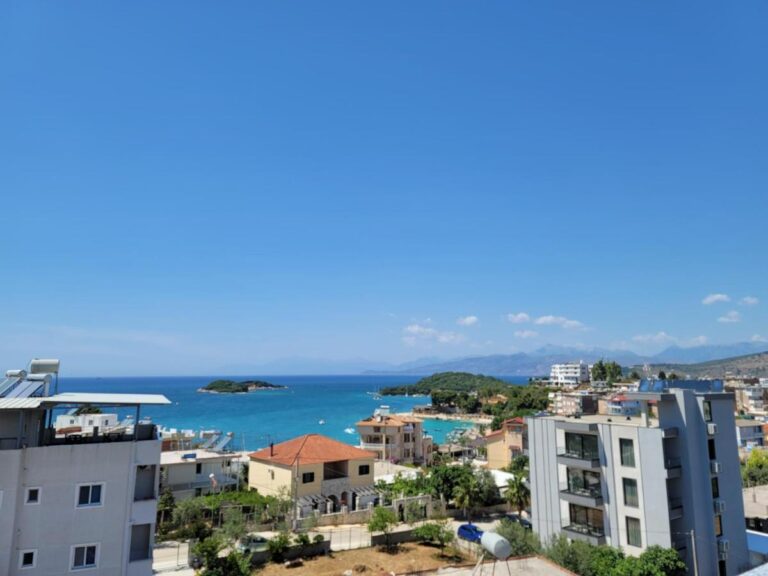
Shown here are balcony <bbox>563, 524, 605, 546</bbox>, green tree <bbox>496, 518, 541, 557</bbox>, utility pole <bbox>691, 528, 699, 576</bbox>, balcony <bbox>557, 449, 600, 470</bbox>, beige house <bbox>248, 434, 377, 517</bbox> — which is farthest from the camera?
beige house <bbox>248, 434, 377, 517</bbox>

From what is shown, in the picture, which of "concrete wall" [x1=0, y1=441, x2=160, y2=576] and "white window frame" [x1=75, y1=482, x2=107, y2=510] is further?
"white window frame" [x1=75, y1=482, x2=107, y2=510]

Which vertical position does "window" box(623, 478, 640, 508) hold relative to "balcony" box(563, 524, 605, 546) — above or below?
above

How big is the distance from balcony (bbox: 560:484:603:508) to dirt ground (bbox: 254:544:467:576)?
24.0 feet

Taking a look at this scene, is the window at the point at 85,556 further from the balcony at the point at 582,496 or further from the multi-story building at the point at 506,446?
the multi-story building at the point at 506,446

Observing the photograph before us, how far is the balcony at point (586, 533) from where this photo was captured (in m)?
28.7

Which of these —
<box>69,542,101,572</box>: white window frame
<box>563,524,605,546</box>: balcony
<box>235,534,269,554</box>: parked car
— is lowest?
<box>235,534,269,554</box>: parked car

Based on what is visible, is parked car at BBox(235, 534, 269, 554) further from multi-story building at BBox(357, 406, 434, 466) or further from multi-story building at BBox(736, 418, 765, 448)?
multi-story building at BBox(736, 418, 765, 448)

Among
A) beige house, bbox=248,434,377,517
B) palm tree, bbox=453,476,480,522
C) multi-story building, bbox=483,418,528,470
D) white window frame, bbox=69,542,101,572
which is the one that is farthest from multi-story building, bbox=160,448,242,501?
multi-story building, bbox=483,418,528,470

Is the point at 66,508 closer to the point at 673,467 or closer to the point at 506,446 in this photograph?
the point at 673,467

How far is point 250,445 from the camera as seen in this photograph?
9869 cm

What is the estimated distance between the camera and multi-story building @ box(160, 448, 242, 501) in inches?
1600

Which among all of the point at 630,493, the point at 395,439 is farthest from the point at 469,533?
the point at 395,439

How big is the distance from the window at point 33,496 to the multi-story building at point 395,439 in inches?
2195

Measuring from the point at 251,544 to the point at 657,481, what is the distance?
22.9 meters
